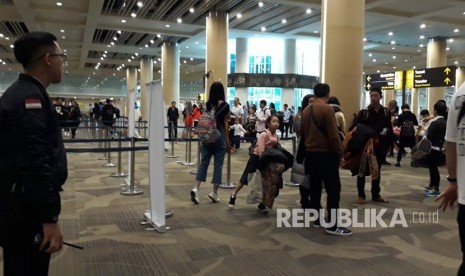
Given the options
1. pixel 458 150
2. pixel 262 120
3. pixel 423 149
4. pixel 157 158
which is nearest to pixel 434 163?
pixel 423 149

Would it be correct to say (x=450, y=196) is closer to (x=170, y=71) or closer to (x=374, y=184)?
(x=374, y=184)

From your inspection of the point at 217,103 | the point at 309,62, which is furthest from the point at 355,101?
the point at 309,62

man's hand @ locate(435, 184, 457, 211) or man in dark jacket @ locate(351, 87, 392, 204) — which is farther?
man in dark jacket @ locate(351, 87, 392, 204)

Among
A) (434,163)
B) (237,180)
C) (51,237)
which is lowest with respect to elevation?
(237,180)

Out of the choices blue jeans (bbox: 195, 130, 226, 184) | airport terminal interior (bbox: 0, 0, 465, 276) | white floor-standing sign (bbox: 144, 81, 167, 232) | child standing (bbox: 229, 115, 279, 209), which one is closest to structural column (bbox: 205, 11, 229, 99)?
airport terminal interior (bbox: 0, 0, 465, 276)

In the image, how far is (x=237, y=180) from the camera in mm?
7988

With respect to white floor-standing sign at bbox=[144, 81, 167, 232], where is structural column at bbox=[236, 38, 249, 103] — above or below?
above

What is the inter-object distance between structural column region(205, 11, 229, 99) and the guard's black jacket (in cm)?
1600

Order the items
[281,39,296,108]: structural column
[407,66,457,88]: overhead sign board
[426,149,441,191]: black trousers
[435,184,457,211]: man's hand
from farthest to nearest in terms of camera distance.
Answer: [281,39,296,108]: structural column < [407,66,457,88]: overhead sign board < [426,149,441,191]: black trousers < [435,184,457,211]: man's hand

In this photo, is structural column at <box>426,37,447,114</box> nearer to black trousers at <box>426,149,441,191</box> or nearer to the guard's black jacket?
black trousers at <box>426,149,441,191</box>

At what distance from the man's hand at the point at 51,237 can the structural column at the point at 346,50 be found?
8336 millimetres

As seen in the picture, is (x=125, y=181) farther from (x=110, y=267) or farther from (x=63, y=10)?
(x=63, y=10)

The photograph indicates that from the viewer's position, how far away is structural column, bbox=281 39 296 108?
26297 millimetres

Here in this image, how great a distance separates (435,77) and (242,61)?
1298 cm
